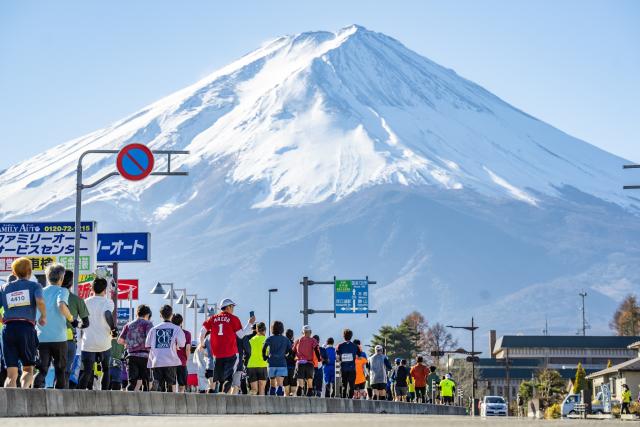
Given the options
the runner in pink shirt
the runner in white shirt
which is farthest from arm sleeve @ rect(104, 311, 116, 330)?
the runner in pink shirt

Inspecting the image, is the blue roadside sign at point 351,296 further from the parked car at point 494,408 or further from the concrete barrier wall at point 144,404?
the concrete barrier wall at point 144,404

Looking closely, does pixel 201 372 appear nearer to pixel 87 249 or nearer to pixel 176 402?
pixel 176 402

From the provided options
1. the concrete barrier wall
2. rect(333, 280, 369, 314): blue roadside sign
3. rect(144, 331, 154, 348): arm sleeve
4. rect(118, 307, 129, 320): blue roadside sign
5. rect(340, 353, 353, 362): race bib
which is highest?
rect(333, 280, 369, 314): blue roadside sign

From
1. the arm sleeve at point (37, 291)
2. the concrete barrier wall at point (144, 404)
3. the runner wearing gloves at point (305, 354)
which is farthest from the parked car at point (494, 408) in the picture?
the arm sleeve at point (37, 291)

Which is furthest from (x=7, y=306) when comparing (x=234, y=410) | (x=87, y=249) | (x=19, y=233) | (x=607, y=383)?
(x=607, y=383)

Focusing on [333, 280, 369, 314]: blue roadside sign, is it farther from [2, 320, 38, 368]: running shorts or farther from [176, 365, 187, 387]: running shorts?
[2, 320, 38, 368]: running shorts

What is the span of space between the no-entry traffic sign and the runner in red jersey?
1206cm

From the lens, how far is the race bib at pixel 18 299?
17188 millimetres

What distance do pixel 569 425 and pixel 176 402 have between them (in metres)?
7.85

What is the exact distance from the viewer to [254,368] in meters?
26.2

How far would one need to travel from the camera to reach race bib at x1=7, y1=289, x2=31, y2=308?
1719cm

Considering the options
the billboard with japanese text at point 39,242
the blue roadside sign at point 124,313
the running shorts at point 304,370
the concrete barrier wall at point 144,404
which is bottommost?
the concrete barrier wall at point 144,404

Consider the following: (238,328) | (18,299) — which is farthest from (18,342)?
(238,328)

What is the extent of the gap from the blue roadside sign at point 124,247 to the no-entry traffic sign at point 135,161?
1295 cm
